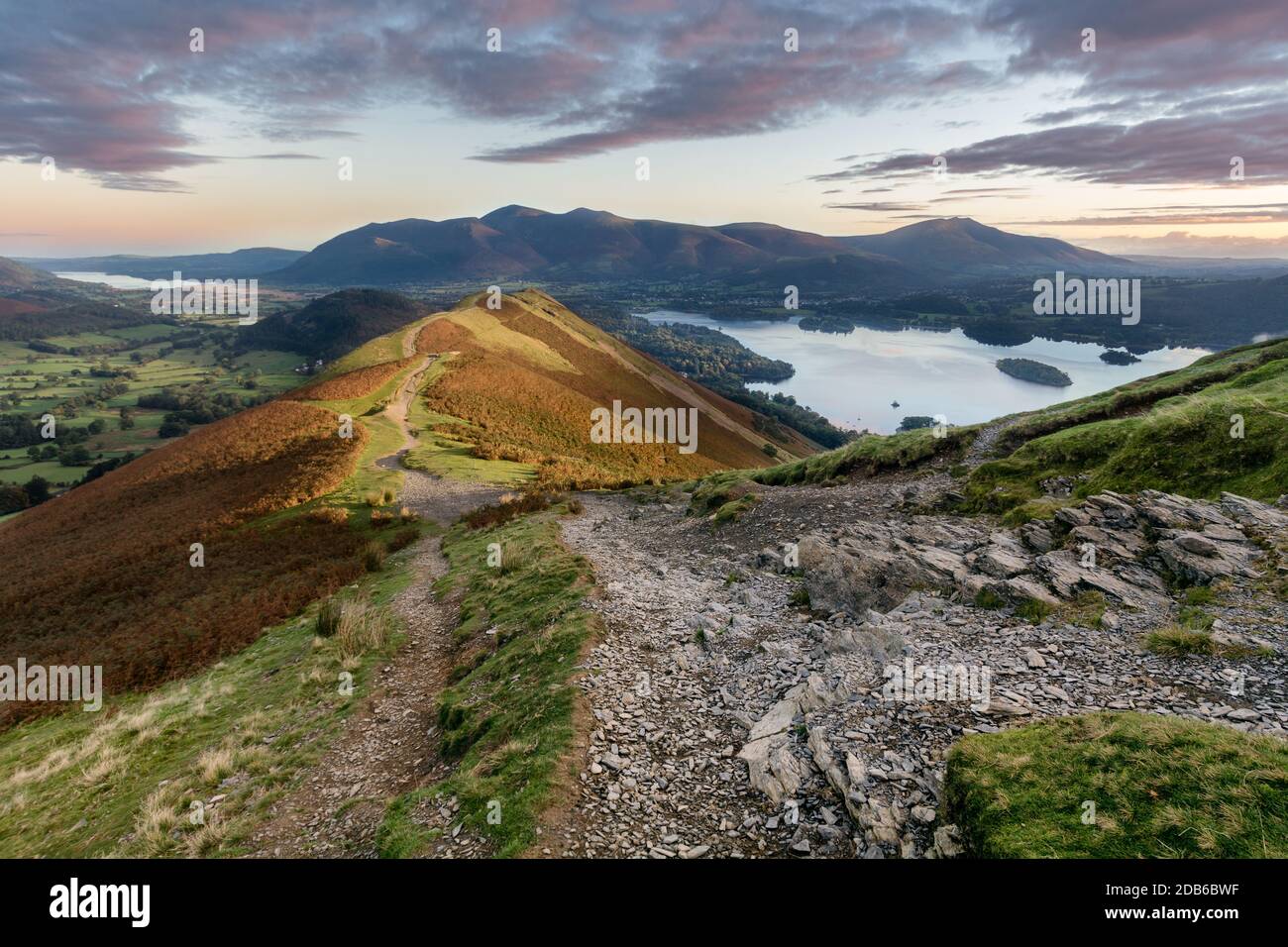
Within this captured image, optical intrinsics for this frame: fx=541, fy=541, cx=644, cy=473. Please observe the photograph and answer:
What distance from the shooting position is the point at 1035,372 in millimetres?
162875

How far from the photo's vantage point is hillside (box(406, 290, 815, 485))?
175ft

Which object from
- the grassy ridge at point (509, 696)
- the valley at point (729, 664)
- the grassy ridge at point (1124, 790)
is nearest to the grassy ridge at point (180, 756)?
the valley at point (729, 664)

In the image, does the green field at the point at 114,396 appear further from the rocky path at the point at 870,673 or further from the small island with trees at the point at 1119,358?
the small island with trees at the point at 1119,358

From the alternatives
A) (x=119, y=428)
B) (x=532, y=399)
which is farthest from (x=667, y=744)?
(x=119, y=428)

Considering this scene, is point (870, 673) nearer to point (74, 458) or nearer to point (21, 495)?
point (21, 495)

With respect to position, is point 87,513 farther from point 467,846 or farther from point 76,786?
point 467,846

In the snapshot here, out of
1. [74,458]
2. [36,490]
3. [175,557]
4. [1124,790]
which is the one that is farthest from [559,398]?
[74,458]

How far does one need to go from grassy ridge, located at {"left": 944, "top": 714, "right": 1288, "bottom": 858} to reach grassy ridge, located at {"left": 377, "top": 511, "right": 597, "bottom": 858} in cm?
567

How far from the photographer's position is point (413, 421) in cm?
5212

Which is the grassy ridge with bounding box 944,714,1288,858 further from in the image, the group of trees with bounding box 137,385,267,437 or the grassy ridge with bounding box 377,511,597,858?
the group of trees with bounding box 137,385,267,437

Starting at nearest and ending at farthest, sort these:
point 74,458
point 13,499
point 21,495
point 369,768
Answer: point 369,768 → point 13,499 → point 21,495 → point 74,458

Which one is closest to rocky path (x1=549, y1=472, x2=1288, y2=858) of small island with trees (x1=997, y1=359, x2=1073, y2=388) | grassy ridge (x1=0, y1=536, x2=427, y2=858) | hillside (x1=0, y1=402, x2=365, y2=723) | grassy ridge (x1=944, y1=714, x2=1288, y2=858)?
grassy ridge (x1=944, y1=714, x2=1288, y2=858)

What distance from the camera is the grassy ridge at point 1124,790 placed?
17.2 ft

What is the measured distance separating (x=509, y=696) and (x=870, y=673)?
723cm
